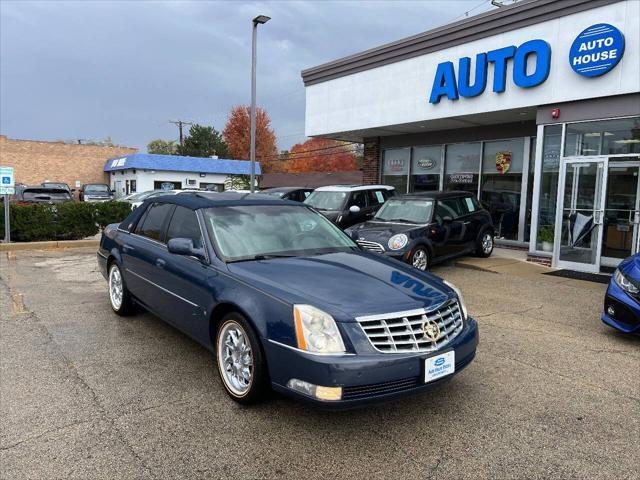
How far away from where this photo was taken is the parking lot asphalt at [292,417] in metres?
2.87

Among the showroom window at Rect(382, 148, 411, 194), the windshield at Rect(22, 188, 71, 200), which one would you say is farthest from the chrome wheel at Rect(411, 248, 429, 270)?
the windshield at Rect(22, 188, 71, 200)

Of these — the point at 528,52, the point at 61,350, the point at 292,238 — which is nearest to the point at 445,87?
the point at 528,52

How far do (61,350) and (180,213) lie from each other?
5.67ft

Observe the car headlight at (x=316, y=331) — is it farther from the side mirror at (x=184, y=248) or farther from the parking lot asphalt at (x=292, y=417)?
the side mirror at (x=184, y=248)

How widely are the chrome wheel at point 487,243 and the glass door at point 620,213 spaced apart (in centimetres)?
226

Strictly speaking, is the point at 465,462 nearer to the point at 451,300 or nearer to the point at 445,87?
the point at 451,300

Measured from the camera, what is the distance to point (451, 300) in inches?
143

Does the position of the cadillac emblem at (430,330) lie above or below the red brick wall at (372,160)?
below

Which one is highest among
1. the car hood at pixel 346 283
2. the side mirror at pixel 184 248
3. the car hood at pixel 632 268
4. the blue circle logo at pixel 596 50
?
the blue circle logo at pixel 596 50

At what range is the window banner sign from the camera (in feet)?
45.7

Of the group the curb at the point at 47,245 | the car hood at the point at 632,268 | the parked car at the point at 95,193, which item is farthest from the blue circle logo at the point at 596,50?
the parked car at the point at 95,193

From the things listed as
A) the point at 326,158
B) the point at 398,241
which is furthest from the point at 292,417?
the point at 326,158

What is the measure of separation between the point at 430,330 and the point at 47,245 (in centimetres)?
1177

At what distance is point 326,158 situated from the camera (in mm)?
54219
